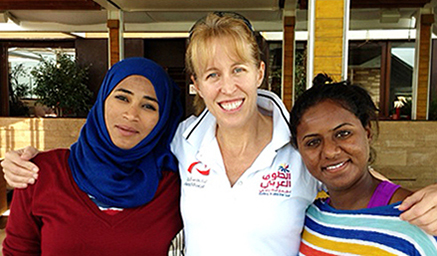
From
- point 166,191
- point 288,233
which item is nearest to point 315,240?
point 288,233

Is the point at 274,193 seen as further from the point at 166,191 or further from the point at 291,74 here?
the point at 291,74

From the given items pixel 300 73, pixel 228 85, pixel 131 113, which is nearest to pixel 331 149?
pixel 228 85

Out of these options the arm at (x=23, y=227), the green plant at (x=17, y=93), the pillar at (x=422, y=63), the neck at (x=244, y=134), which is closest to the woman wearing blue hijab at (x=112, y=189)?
the arm at (x=23, y=227)

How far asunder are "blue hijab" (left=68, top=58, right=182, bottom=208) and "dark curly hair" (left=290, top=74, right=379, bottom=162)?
54 cm

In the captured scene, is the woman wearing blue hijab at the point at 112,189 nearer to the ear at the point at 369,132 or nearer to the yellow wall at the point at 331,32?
the ear at the point at 369,132

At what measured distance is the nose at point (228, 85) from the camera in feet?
4.89

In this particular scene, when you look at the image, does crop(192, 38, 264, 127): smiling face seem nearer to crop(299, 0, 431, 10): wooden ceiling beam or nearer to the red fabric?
the red fabric

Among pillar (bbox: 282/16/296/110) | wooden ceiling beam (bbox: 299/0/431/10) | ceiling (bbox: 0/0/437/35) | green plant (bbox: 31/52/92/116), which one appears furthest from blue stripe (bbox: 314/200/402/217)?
green plant (bbox: 31/52/92/116)

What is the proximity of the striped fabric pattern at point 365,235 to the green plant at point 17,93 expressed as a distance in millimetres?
11158

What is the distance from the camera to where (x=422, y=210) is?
3.50ft

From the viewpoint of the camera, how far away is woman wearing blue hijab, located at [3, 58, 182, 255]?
1566 millimetres

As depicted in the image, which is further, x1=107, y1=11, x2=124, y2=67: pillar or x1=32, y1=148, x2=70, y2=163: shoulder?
x1=107, y1=11, x2=124, y2=67: pillar

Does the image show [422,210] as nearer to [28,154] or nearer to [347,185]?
[347,185]

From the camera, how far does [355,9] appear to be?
8.12m
